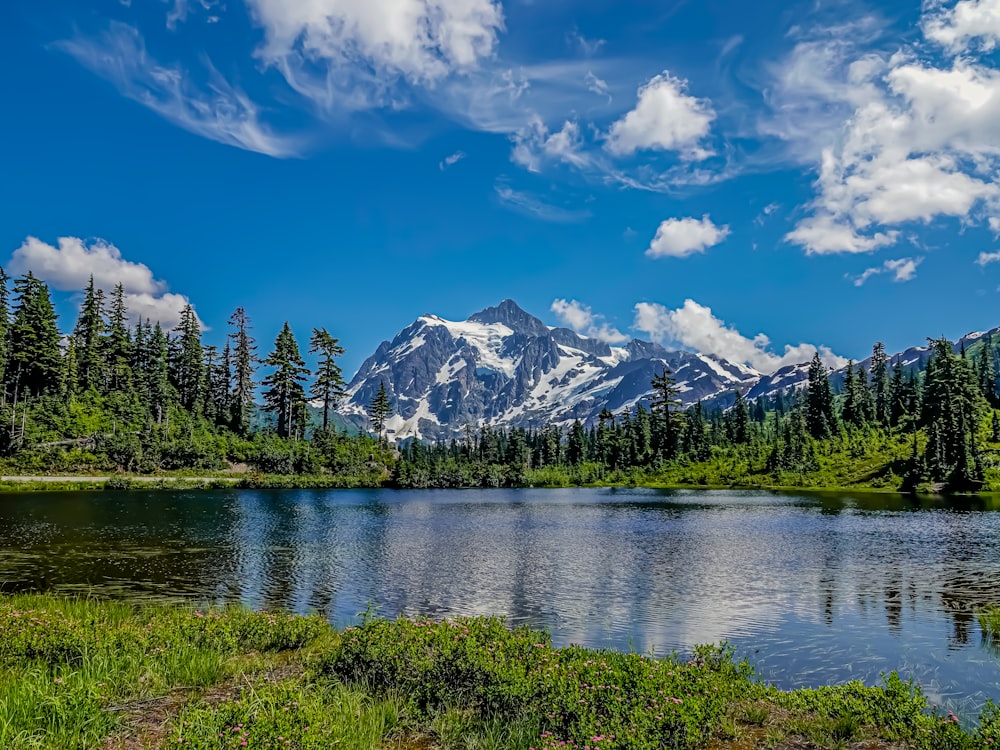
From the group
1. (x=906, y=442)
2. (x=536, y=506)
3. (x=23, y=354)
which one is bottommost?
(x=536, y=506)

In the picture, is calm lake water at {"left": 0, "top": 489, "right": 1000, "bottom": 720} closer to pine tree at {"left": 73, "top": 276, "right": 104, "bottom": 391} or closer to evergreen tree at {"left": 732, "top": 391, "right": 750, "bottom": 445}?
pine tree at {"left": 73, "top": 276, "right": 104, "bottom": 391}

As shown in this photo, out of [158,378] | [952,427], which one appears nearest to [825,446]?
[952,427]

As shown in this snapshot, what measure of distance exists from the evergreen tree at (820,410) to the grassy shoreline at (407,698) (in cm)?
14085

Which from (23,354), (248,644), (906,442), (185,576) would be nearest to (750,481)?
(906,442)

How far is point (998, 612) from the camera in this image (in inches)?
852

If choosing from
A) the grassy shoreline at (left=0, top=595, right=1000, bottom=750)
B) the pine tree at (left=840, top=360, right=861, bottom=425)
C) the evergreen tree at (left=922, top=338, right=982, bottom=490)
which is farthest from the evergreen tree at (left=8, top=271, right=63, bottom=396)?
the pine tree at (left=840, top=360, right=861, bottom=425)

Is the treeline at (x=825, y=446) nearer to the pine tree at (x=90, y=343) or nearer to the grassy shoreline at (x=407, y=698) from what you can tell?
the pine tree at (x=90, y=343)

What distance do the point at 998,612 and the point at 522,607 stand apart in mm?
16982

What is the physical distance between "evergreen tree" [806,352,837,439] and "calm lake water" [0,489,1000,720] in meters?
86.7

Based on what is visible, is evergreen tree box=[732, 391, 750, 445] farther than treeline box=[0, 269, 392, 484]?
Yes

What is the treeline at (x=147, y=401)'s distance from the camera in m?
90.1

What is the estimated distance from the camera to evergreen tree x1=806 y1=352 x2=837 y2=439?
13850 centimetres

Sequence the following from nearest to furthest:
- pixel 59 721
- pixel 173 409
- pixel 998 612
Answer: pixel 59 721 < pixel 998 612 < pixel 173 409

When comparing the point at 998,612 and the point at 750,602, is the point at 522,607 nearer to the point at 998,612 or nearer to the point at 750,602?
the point at 750,602
